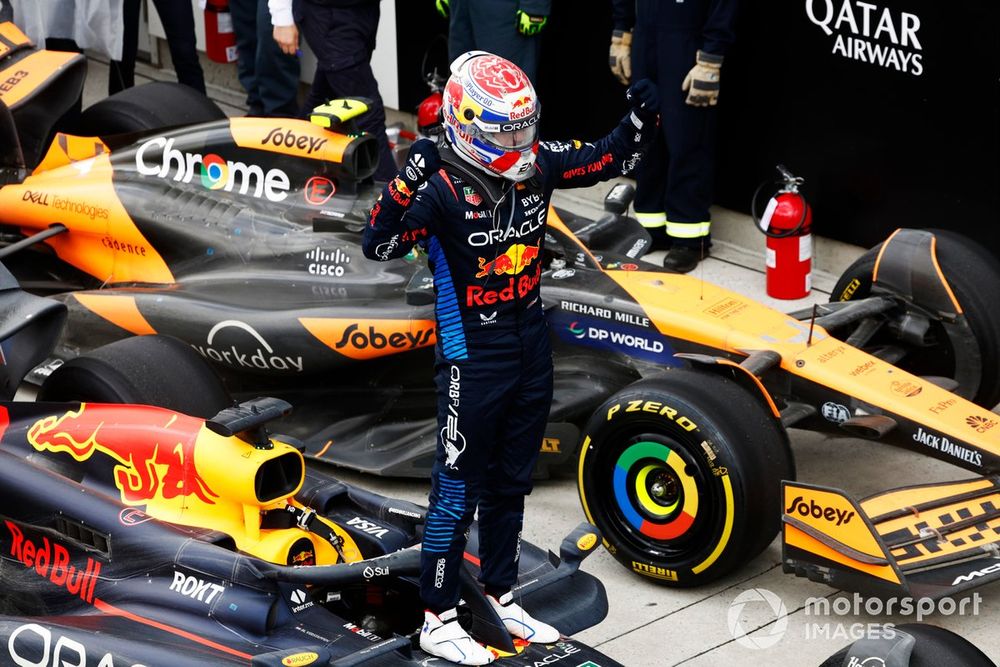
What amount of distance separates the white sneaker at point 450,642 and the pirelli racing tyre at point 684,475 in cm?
128

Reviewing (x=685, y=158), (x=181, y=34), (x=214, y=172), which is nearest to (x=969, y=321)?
(x=685, y=158)

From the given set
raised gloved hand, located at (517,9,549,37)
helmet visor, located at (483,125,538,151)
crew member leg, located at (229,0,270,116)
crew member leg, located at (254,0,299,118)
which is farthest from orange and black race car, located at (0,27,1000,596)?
crew member leg, located at (229,0,270,116)

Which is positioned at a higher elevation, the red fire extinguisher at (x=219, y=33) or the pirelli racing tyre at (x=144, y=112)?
the pirelli racing tyre at (x=144, y=112)

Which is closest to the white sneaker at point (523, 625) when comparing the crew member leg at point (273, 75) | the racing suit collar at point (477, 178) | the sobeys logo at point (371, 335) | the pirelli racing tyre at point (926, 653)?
the pirelli racing tyre at point (926, 653)

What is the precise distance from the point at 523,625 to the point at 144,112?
15.4 ft

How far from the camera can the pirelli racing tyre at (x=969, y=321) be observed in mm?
6559

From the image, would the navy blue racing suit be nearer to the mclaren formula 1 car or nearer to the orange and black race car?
the orange and black race car

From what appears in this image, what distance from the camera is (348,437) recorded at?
6703 millimetres

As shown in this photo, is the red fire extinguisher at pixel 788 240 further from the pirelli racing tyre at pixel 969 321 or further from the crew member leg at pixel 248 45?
the crew member leg at pixel 248 45

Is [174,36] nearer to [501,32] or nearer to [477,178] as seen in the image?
[501,32]

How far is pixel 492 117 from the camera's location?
4.42m

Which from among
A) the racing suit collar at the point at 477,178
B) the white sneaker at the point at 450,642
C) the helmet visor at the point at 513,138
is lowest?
the white sneaker at the point at 450,642

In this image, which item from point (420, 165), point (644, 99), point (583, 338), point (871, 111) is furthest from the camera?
point (871, 111)

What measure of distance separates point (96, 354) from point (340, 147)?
1793mm
